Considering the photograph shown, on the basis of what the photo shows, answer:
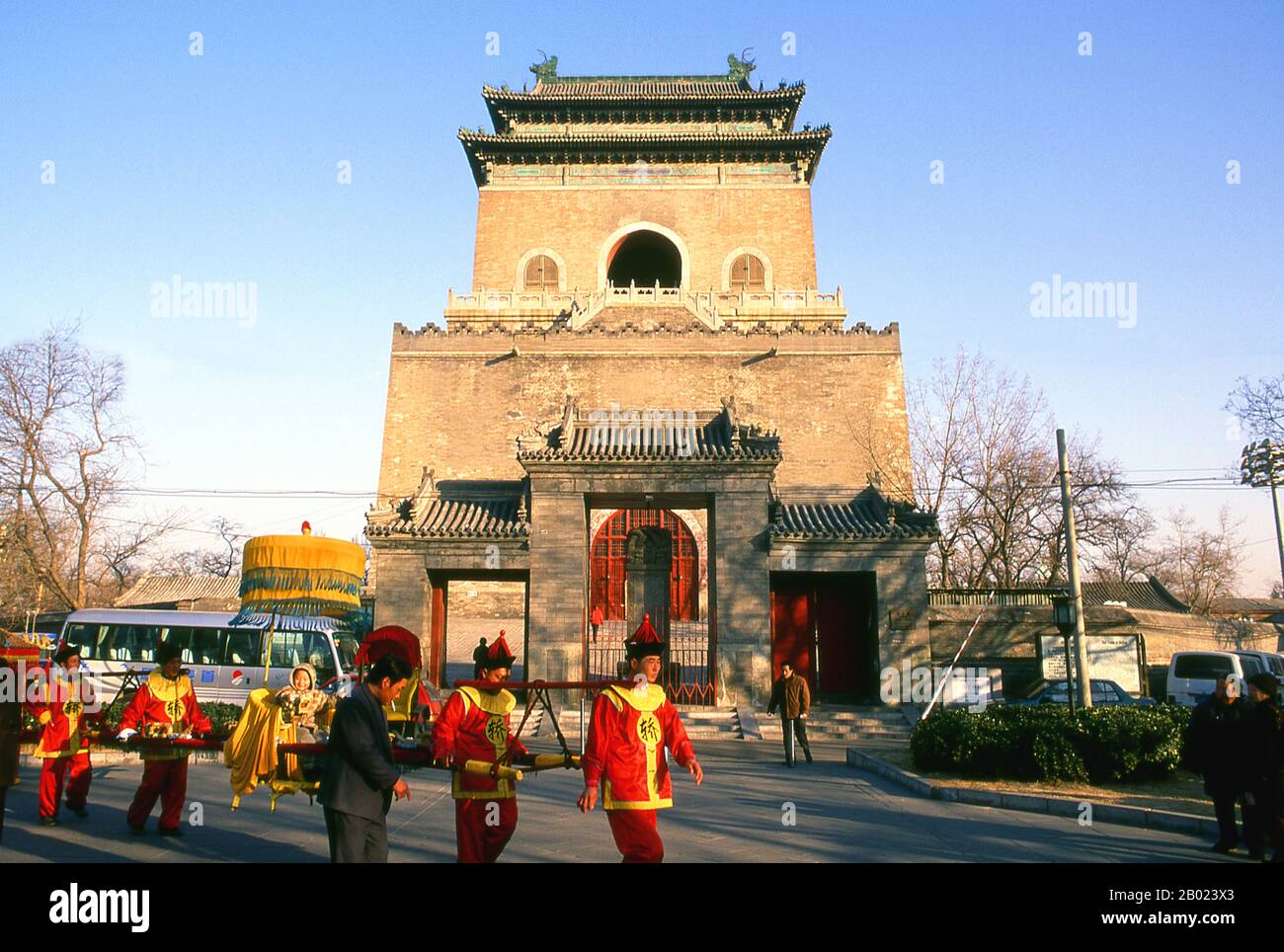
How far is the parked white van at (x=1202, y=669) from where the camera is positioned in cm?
1788

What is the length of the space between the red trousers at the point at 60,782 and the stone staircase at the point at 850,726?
30.7 ft

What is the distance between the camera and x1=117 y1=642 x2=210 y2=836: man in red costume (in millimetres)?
7195

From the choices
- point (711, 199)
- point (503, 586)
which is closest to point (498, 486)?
point (503, 586)

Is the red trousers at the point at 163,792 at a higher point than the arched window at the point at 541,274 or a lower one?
lower

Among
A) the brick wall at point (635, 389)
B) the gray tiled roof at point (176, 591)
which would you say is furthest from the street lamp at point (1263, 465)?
the gray tiled roof at point (176, 591)

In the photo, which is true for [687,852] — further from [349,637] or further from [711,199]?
[711,199]

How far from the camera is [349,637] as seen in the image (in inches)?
737

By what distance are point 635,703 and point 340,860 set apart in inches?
69.1

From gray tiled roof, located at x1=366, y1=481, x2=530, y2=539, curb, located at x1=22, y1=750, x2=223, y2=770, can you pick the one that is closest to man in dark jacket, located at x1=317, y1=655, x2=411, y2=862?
curb, located at x1=22, y1=750, x2=223, y2=770

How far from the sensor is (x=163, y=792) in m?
7.23

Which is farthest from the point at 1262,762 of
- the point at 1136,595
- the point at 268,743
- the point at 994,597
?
the point at 1136,595

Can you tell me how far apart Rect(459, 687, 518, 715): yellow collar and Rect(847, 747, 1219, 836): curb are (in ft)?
17.1

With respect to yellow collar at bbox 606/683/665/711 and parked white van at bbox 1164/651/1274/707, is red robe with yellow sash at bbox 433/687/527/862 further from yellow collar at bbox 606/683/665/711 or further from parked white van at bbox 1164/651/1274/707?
parked white van at bbox 1164/651/1274/707

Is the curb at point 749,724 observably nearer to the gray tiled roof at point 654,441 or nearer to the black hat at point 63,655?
the gray tiled roof at point 654,441
